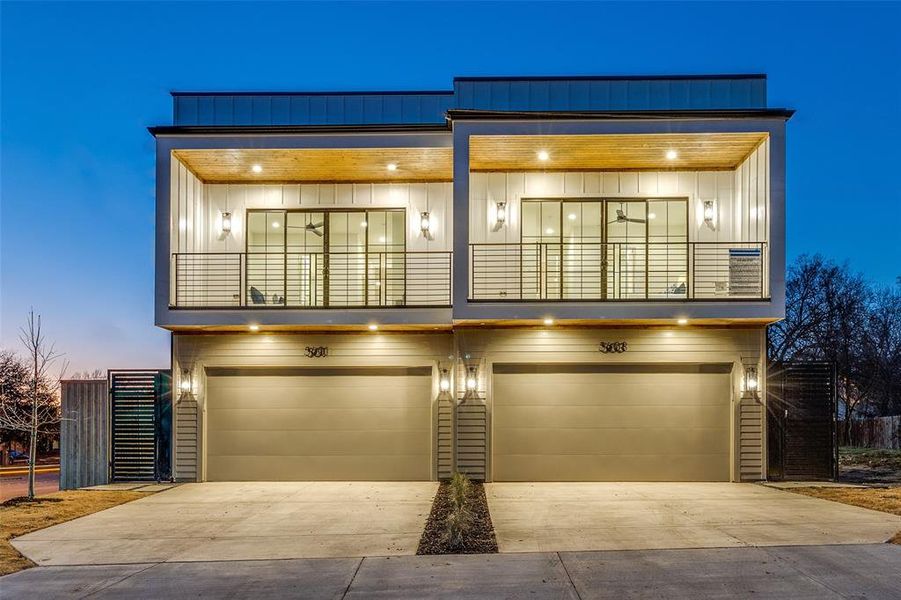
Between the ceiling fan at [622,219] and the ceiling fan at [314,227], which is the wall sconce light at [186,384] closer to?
the ceiling fan at [314,227]

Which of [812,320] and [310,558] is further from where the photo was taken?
[812,320]

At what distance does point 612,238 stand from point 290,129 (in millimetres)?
6082

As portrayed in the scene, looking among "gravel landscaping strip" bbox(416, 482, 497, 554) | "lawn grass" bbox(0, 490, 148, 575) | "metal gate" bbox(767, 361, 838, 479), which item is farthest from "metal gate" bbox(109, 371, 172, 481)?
"metal gate" bbox(767, 361, 838, 479)

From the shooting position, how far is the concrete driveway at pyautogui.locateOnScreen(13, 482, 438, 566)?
22.5 ft

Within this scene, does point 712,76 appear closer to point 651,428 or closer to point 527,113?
point 527,113

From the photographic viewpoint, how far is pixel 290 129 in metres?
11.0

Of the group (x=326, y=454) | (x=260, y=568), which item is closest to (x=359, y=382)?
(x=326, y=454)

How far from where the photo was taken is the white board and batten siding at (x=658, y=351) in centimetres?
1116

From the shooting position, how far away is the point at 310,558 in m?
6.57

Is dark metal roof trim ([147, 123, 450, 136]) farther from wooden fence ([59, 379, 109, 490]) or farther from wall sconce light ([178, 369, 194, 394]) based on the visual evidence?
wooden fence ([59, 379, 109, 490])

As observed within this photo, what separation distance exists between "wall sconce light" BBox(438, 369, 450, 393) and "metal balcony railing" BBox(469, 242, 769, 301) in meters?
1.53

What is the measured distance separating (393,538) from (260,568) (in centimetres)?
163

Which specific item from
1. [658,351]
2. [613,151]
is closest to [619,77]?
[613,151]

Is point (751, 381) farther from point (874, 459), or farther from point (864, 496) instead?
point (874, 459)
